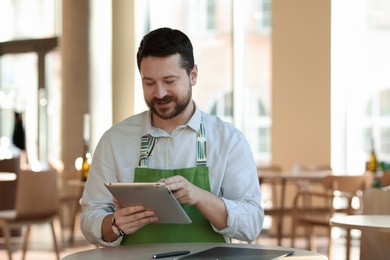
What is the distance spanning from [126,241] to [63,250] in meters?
5.93

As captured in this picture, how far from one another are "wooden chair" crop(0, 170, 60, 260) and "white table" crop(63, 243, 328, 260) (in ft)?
13.8

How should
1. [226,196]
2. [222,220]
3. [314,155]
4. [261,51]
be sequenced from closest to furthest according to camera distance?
[222,220]
[226,196]
[314,155]
[261,51]

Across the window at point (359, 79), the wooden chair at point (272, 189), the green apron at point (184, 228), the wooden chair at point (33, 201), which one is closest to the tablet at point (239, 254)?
the green apron at point (184, 228)

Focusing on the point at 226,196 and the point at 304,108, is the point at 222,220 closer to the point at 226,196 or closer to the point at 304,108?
the point at 226,196

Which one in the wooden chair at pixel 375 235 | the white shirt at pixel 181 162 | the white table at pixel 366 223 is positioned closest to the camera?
the white shirt at pixel 181 162

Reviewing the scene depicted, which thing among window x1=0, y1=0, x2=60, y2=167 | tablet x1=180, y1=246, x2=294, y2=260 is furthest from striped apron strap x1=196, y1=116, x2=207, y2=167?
window x1=0, y1=0, x2=60, y2=167

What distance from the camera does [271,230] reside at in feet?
34.0

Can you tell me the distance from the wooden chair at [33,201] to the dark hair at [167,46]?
4127 millimetres

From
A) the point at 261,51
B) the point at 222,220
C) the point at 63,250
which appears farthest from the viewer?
the point at 261,51

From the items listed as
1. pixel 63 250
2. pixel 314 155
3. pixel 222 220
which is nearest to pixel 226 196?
pixel 222 220

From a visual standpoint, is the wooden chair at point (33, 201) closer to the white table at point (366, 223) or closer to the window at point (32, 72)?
the white table at point (366, 223)

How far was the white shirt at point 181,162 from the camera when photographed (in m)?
2.73

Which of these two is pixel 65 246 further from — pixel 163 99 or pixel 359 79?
pixel 163 99

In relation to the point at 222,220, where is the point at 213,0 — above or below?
above
